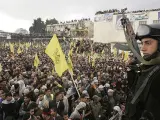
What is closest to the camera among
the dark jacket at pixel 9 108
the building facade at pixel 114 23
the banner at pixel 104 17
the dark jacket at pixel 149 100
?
the dark jacket at pixel 149 100

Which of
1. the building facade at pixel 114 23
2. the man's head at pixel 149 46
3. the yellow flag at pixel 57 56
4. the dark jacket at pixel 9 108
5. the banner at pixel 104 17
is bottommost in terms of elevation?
the dark jacket at pixel 9 108

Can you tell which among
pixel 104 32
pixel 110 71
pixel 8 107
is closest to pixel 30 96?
pixel 8 107

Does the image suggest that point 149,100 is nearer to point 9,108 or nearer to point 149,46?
point 149,46

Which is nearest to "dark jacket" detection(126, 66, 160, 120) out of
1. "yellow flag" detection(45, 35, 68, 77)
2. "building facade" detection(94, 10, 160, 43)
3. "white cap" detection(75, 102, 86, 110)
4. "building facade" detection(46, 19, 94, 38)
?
"white cap" detection(75, 102, 86, 110)

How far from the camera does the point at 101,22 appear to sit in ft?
163

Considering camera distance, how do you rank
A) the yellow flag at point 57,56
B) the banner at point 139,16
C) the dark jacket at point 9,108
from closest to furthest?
the dark jacket at point 9,108, the yellow flag at point 57,56, the banner at point 139,16

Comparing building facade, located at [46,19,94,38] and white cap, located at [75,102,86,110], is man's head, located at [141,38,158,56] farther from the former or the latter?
building facade, located at [46,19,94,38]

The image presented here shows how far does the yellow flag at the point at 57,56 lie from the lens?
9934mm

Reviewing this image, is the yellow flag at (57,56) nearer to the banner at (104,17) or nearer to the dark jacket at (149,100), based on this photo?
the dark jacket at (149,100)

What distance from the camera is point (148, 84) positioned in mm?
1983

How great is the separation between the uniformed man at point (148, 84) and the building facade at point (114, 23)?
36.5 meters

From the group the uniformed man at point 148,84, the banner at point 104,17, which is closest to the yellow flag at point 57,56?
the uniformed man at point 148,84

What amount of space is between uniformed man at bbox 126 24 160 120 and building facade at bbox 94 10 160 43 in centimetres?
3648

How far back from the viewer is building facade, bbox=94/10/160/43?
40062 mm
